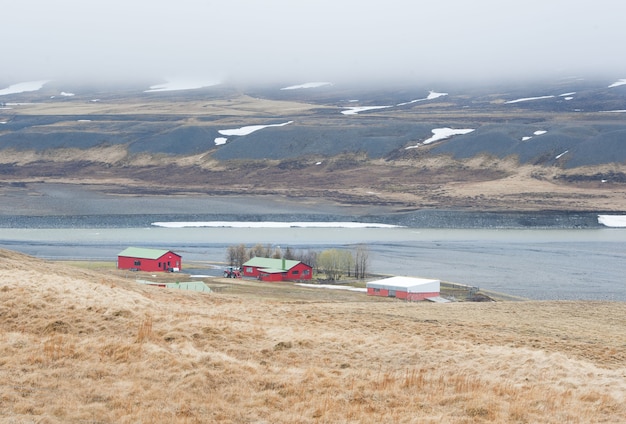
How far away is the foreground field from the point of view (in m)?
10.2

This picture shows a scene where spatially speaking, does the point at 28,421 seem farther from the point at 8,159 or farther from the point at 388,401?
the point at 8,159

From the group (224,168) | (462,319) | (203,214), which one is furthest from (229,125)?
(462,319)

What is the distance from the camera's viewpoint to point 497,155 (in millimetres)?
101312

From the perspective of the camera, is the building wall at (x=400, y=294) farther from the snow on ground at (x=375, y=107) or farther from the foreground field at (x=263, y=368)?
the snow on ground at (x=375, y=107)

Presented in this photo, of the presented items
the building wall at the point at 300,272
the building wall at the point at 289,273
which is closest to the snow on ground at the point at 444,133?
the building wall at the point at 300,272

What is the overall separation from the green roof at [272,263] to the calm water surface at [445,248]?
5761mm

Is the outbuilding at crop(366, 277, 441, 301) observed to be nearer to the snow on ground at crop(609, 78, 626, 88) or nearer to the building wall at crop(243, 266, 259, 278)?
the building wall at crop(243, 266, 259, 278)

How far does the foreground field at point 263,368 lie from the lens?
10.2 metres

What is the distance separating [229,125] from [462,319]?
107690 millimetres

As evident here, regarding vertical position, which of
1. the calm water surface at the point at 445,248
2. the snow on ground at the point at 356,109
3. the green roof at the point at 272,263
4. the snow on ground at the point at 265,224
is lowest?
the snow on ground at the point at 265,224

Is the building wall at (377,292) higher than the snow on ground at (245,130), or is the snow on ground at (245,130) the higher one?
the snow on ground at (245,130)

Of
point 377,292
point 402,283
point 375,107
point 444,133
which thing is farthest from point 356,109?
point 377,292

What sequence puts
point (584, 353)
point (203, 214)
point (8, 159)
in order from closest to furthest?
point (584, 353), point (203, 214), point (8, 159)

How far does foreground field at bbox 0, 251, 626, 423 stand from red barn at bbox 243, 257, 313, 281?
25.7m
